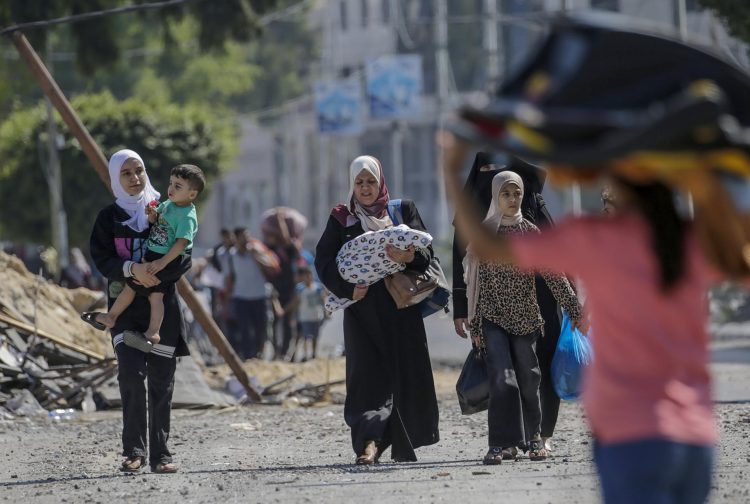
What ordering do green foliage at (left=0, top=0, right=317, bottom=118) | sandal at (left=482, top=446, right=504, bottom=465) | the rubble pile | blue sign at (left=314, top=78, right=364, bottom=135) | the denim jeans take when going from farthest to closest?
blue sign at (left=314, top=78, right=364, bottom=135) → green foliage at (left=0, top=0, right=317, bottom=118) → the rubble pile → sandal at (left=482, top=446, right=504, bottom=465) → the denim jeans

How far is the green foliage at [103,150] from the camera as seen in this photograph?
35.0 m

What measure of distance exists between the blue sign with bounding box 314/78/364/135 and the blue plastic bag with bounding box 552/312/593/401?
37.4 metres

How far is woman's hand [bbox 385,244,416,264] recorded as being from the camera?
369 inches

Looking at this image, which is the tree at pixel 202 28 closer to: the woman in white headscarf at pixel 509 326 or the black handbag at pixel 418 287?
the black handbag at pixel 418 287

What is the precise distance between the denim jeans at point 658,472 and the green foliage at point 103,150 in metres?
30.2

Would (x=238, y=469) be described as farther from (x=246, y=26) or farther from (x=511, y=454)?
(x=246, y=26)

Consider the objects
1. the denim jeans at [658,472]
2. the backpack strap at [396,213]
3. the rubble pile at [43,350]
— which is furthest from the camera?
the rubble pile at [43,350]

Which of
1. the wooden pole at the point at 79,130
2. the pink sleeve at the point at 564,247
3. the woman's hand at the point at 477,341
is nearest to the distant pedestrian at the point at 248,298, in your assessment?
the wooden pole at the point at 79,130

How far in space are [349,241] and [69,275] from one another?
1718 centimetres

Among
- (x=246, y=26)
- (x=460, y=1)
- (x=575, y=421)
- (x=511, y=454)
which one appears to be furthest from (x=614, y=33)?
(x=460, y=1)

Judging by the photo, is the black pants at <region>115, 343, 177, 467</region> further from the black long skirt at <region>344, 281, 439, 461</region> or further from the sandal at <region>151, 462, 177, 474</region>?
the black long skirt at <region>344, 281, 439, 461</region>

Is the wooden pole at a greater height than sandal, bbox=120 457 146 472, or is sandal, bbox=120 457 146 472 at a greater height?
the wooden pole

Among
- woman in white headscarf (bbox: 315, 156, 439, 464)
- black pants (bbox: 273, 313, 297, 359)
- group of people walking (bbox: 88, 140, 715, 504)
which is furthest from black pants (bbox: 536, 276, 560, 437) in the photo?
black pants (bbox: 273, 313, 297, 359)

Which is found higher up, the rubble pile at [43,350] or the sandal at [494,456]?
the rubble pile at [43,350]
